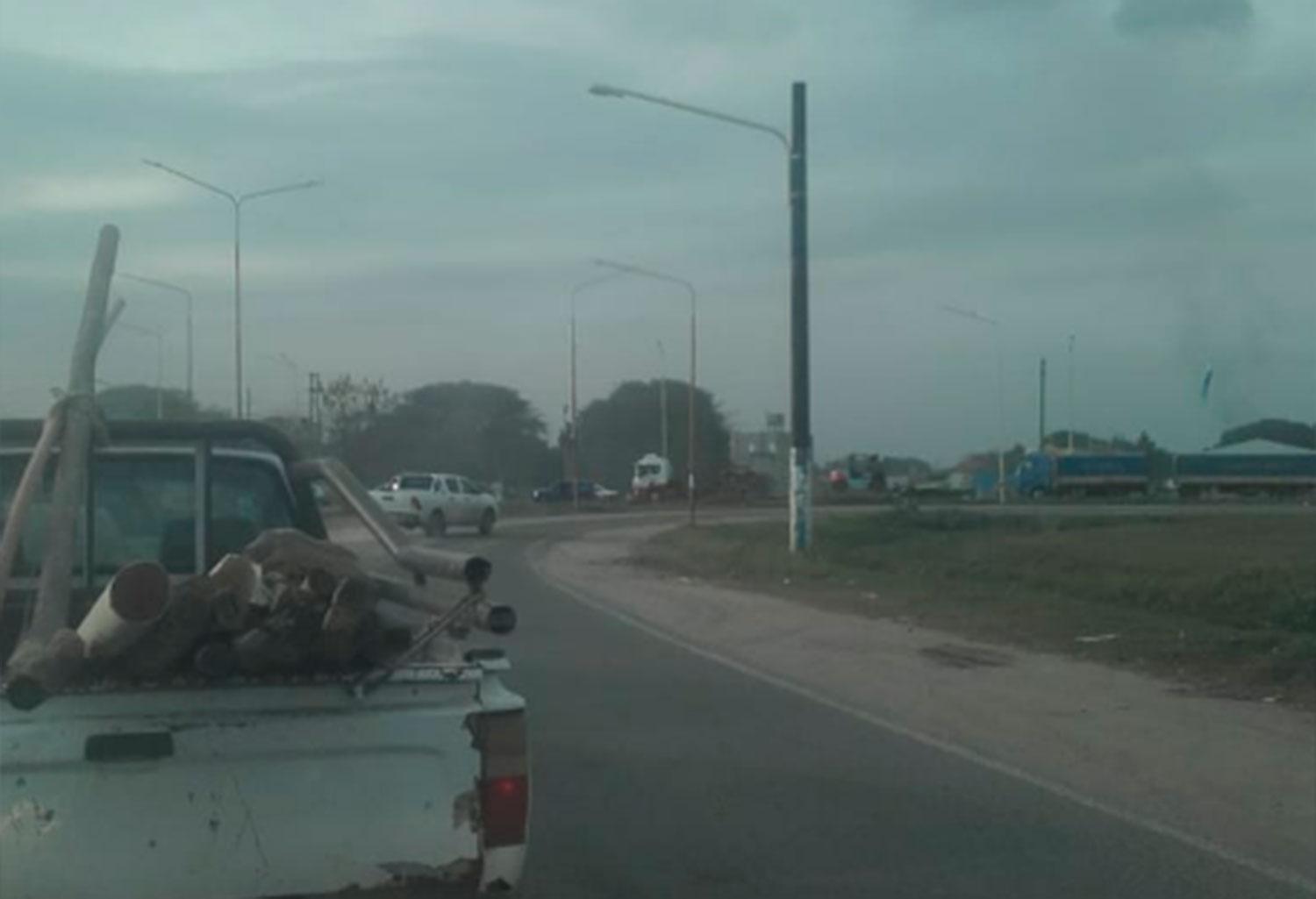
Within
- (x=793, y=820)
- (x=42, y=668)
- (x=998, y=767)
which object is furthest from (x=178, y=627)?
(x=998, y=767)

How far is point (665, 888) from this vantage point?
9.50m

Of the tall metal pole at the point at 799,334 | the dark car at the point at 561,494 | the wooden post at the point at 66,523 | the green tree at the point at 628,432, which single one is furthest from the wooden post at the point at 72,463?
the green tree at the point at 628,432

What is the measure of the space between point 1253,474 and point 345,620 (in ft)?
328

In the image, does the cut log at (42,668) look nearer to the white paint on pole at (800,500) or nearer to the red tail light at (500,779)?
the red tail light at (500,779)

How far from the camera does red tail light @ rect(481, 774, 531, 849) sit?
21.9ft

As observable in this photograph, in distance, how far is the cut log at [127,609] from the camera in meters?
5.82

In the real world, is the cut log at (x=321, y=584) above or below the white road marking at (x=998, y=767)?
above

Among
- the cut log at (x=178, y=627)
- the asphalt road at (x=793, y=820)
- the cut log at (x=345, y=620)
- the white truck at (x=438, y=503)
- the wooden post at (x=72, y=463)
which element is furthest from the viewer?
the white truck at (x=438, y=503)

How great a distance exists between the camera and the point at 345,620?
6.28 metres

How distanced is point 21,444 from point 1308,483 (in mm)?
98228

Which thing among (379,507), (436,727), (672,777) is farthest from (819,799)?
(436,727)

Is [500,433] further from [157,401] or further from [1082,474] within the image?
[157,401]

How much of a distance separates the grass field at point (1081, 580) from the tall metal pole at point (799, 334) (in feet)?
3.28

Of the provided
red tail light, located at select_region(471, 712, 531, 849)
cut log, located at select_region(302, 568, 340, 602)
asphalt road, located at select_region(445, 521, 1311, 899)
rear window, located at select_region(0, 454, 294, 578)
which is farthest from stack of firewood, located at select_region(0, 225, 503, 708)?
asphalt road, located at select_region(445, 521, 1311, 899)
